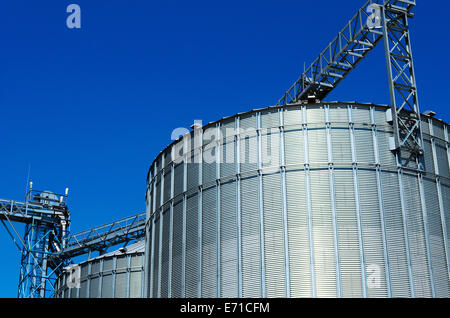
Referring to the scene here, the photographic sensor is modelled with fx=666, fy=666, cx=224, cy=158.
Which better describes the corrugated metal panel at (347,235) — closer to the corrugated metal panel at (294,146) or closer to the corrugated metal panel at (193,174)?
the corrugated metal panel at (294,146)

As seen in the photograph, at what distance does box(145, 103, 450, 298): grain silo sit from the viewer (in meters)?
36.5

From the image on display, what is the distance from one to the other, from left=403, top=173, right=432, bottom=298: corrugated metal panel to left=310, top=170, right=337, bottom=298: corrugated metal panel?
4.52 meters

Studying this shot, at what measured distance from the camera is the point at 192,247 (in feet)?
133

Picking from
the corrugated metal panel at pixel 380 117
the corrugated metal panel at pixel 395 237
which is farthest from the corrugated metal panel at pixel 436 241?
the corrugated metal panel at pixel 380 117

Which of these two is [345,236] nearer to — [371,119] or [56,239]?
[371,119]

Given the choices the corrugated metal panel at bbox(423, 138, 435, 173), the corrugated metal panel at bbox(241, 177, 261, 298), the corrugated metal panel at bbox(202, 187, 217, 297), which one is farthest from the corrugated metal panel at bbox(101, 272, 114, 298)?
the corrugated metal panel at bbox(423, 138, 435, 173)

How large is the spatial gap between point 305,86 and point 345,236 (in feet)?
61.4

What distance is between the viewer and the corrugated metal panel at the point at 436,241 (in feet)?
121

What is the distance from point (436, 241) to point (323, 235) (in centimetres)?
661

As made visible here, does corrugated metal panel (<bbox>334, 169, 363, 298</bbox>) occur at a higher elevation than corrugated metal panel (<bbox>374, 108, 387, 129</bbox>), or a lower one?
lower

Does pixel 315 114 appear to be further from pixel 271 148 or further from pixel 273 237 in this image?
pixel 273 237

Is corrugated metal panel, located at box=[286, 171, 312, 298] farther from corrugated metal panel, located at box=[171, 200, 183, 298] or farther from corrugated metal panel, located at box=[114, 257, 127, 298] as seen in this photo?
corrugated metal panel, located at box=[114, 257, 127, 298]

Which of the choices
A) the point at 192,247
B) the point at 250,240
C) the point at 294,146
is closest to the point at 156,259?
the point at 192,247

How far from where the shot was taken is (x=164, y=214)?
145ft
